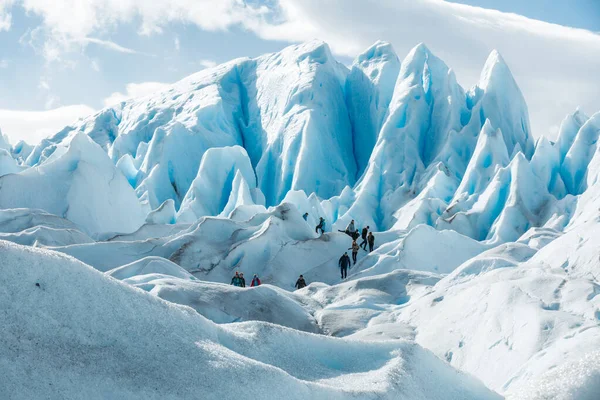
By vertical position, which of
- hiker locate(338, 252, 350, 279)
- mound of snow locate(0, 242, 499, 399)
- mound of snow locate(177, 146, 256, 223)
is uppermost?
mound of snow locate(0, 242, 499, 399)

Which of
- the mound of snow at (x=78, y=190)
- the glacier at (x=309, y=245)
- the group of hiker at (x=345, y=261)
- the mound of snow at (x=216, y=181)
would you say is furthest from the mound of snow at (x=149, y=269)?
the mound of snow at (x=216, y=181)

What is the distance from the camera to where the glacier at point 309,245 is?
3561mm

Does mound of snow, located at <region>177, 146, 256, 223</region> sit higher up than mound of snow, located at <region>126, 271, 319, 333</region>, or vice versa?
mound of snow, located at <region>126, 271, 319, 333</region>

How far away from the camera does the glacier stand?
356cm

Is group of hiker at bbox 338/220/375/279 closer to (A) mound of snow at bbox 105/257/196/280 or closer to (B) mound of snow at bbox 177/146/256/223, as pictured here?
(A) mound of snow at bbox 105/257/196/280

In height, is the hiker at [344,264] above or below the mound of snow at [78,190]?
above

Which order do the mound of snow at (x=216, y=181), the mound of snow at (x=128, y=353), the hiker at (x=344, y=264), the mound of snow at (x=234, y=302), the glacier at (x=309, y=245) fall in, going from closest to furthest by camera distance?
the mound of snow at (x=128, y=353) < the glacier at (x=309, y=245) < the mound of snow at (x=234, y=302) < the hiker at (x=344, y=264) < the mound of snow at (x=216, y=181)

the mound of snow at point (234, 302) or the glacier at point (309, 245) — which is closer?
the glacier at point (309, 245)

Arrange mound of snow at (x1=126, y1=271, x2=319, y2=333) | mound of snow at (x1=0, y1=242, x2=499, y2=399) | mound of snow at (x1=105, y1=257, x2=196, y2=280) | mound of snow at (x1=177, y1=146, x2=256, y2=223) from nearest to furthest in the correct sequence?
mound of snow at (x1=0, y1=242, x2=499, y2=399)
mound of snow at (x1=126, y1=271, x2=319, y2=333)
mound of snow at (x1=105, y1=257, x2=196, y2=280)
mound of snow at (x1=177, y1=146, x2=256, y2=223)

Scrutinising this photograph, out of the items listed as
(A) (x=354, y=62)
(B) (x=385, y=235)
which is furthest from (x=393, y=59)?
(B) (x=385, y=235)

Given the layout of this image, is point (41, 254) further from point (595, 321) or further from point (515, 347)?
point (595, 321)

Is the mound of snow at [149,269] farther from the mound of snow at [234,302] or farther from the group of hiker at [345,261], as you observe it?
the mound of snow at [234,302]

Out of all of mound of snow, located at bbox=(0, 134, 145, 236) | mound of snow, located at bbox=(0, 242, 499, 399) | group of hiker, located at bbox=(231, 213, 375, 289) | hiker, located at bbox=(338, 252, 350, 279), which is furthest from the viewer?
mound of snow, located at bbox=(0, 134, 145, 236)

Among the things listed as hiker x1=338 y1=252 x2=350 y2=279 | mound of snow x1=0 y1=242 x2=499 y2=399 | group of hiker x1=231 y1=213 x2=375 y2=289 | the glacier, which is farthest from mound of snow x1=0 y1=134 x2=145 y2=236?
mound of snow x1=0 y1=242 x2=499 y2=399
